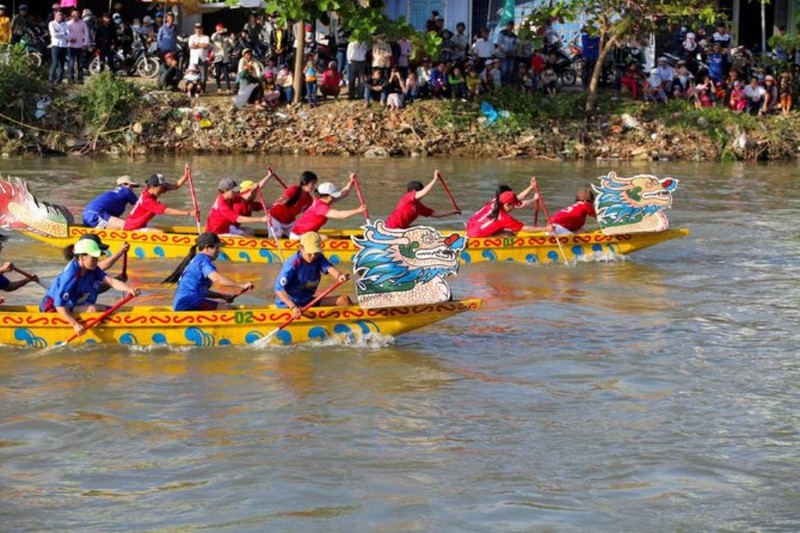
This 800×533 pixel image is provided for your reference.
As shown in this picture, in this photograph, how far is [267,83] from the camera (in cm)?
2995

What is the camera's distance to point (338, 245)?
1809cm

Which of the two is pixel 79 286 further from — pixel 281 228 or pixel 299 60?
pixel 299 60

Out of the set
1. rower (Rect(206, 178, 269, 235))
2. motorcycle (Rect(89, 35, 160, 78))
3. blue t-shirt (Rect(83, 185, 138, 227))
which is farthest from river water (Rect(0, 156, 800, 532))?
motorcycle (Rect(89, 35, 160, 78))

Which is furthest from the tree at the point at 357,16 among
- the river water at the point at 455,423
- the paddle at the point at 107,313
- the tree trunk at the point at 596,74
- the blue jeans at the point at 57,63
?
the paddle at the point at 107,313

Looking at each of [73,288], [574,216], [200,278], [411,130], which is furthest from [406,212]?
[411,130]

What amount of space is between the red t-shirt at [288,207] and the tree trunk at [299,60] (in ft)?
36.0

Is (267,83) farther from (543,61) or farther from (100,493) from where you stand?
(100,493)

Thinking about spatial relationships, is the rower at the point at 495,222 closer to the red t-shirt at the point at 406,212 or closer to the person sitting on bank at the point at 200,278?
the red t-shirt at the point at 406,212

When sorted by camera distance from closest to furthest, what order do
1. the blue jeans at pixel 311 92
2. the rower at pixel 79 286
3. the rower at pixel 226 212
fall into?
the rower at pixel 79 286, the rower at pixel 226 212, the blue jeans at pixel 311 92

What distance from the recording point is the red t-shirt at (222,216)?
18.0 metres

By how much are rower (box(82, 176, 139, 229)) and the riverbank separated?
33.6 ft

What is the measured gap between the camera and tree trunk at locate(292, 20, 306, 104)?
29078 mm

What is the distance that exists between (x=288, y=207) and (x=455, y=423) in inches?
297

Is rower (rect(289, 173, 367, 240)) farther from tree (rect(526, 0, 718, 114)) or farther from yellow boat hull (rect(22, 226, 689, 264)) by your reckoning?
tree (rect(526, 0, 718, 114))
